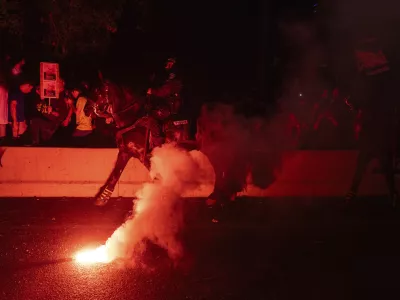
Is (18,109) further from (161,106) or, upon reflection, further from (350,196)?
(350,196)

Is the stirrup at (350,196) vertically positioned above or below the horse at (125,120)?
below

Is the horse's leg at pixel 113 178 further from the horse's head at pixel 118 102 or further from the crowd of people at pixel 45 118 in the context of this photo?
the crowd of people at pixel 45 118

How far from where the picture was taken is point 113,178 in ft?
27.3

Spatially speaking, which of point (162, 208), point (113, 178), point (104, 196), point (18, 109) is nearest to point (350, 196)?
point (162, 208)

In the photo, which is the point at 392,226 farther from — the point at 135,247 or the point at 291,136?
the point at 135,247

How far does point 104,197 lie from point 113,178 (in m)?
0.37

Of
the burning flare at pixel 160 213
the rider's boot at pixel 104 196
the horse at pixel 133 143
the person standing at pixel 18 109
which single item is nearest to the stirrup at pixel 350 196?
the horse at pixel 133 143

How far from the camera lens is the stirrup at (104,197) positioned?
839 centimetres

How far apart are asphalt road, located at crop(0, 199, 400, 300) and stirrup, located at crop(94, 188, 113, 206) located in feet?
0.53

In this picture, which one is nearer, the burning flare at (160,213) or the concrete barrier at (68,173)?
the burning flare at (160,213)

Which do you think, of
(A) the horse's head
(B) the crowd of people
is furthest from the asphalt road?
(B) the crowd of people

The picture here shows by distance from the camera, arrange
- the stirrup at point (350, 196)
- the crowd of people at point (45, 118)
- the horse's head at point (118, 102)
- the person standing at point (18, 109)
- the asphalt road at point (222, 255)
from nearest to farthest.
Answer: the asphalt road at point (222, 255), the horse's head at point (118, 102), the stirrup at point (350, 196), the crowd of people at point (45, 118), the person standing at point (18, 109)

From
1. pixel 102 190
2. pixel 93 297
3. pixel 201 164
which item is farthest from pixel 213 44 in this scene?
pixel 93 297

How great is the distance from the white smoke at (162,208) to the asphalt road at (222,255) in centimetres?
19
